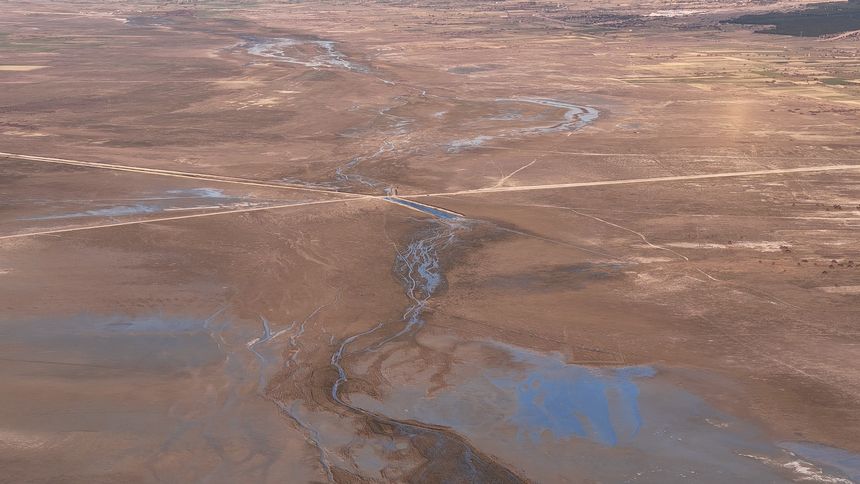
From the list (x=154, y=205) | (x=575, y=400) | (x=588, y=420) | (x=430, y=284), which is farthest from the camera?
(x=154, y=205)

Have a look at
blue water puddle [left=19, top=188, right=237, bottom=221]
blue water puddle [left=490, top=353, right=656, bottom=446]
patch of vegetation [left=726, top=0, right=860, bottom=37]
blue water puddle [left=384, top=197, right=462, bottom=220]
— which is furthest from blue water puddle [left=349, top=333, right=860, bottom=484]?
patch of vegetation [left=726, top=0, right=860, bottom=37]

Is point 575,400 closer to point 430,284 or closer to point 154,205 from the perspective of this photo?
point 430,284

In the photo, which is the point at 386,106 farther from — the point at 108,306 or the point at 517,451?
the point at 517,451

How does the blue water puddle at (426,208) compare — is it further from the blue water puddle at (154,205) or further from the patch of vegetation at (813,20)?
Answer: the patch of vegetation at (813,20)

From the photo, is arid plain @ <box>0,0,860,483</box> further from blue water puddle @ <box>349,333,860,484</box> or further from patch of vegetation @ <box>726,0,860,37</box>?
patch of vegetation @ <box>726,0,860,37</box>

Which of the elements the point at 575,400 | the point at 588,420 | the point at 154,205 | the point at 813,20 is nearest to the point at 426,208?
the point at 154,205

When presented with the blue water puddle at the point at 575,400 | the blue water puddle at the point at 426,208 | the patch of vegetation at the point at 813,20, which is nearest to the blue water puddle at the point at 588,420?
the blue water puddle at the point at 575,400
